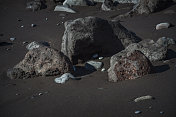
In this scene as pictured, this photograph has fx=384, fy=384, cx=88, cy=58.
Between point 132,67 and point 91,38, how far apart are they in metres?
1.59

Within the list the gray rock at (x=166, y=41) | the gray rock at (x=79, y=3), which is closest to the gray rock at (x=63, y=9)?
the gray rock at (x=79, y=3)

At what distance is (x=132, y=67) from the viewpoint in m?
5.28

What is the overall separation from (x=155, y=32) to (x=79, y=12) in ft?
9.98

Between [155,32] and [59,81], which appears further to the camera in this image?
[155,32]

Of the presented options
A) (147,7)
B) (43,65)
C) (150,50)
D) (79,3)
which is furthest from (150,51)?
(79,3)

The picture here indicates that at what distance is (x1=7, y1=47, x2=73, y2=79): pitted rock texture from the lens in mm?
5973

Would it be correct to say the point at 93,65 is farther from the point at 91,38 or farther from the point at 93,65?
the point at 91,38

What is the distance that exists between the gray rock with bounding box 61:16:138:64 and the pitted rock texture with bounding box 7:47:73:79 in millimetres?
662

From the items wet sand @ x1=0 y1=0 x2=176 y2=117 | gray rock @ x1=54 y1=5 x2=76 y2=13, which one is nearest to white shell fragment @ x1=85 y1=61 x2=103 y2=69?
wet sand @ x1=0 y1=0 x2=176 y2=117

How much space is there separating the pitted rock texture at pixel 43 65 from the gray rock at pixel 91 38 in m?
0.66

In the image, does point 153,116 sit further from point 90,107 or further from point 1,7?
point 1,7

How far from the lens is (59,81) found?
5.70m

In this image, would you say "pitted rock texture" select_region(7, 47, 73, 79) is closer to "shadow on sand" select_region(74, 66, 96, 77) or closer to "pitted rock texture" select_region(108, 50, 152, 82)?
"shadow on sand" select_region(74, 66, 96, 77)

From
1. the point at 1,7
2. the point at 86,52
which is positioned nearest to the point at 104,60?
the point at 86,52
